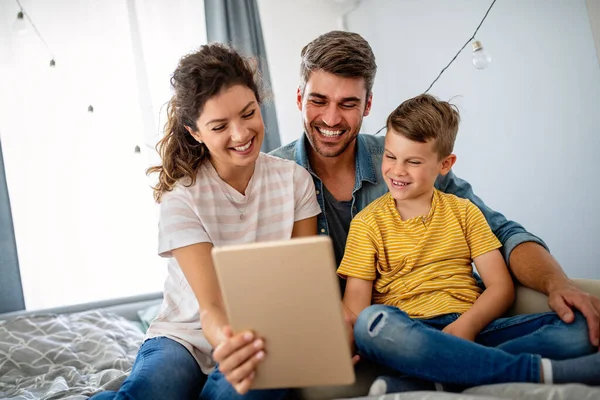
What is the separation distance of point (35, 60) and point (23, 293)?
117cm

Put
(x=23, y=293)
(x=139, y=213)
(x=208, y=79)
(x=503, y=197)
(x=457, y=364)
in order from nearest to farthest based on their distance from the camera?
(x=457, y=364)
(x=208, y=79)
(x=503, y=197)
(x=23, y=293)
(x=139, y=213)

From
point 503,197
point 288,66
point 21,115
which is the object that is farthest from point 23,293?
point 503,197

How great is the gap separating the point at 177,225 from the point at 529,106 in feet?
5.53

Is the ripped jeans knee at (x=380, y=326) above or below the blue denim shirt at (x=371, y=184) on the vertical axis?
below

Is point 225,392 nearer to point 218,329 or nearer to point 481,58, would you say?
point 218,329

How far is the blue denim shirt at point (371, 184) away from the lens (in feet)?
5.30

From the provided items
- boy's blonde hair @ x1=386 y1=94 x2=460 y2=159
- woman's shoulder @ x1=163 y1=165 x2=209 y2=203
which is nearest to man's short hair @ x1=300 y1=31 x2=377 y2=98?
boy's blonde hair @ x1=386 y1=94 x2=460 y2=159

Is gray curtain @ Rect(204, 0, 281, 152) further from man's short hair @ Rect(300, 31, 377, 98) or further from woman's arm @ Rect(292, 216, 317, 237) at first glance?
woman's arm @ Rect(292, 216, 317, 237)

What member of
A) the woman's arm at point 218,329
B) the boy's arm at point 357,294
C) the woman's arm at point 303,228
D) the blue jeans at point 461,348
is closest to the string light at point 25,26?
the woman's arm at point 303,228

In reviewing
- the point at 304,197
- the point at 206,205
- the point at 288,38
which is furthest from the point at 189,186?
the point at 288,38

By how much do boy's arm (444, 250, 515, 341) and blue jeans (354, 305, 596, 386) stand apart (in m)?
0.07

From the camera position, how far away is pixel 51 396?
5.60 ft

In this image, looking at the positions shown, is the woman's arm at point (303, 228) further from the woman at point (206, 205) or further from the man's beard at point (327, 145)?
the man's beard at point (327, 145)

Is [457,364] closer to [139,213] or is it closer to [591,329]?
[591,329]
